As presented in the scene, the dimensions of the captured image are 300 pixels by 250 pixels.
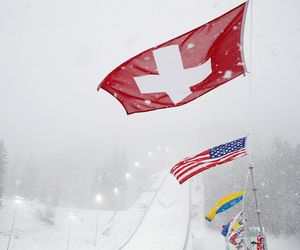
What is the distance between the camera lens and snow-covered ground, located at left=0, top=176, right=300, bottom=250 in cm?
3562

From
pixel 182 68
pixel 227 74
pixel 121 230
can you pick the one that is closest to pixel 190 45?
pixel 182 68

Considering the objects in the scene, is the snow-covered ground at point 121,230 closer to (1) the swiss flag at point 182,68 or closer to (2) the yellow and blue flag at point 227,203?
(2) the yellow and blue flag at point 227,203

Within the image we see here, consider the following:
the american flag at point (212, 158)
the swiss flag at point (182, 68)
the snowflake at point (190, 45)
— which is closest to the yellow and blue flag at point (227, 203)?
the american flag at point (212, 158)

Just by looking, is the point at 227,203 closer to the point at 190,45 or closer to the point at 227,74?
the point at 227,74

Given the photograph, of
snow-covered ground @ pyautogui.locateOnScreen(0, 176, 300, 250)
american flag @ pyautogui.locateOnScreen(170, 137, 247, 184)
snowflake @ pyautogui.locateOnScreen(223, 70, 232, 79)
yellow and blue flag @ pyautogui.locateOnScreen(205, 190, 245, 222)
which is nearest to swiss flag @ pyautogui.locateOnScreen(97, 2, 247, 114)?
snowflake @ pyautogui.locateOnScreen(223, 70, 232, 79)

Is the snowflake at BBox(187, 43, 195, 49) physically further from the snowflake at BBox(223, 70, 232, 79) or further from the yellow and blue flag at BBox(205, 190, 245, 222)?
the yellow and blue flag at BBox(205, 190, 245, 222)

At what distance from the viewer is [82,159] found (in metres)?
118

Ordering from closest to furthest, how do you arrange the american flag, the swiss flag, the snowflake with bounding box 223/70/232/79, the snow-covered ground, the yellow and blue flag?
the swiss flag, the snowflake with bounding box 223/70/232/79, the american flag, the yellow and blue flag, the snow-covered ground

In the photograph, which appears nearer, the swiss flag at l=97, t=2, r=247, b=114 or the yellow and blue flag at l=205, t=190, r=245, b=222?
the swiss flag at l=97, t=2, r=247, b=114

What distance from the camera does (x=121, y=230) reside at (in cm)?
4459

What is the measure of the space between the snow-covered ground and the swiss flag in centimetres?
2907

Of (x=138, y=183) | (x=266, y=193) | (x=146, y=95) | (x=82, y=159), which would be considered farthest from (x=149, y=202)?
(x=82, y=159)

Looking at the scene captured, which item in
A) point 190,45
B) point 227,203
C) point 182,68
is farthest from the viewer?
point 227,203

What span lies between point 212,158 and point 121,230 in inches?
1499
